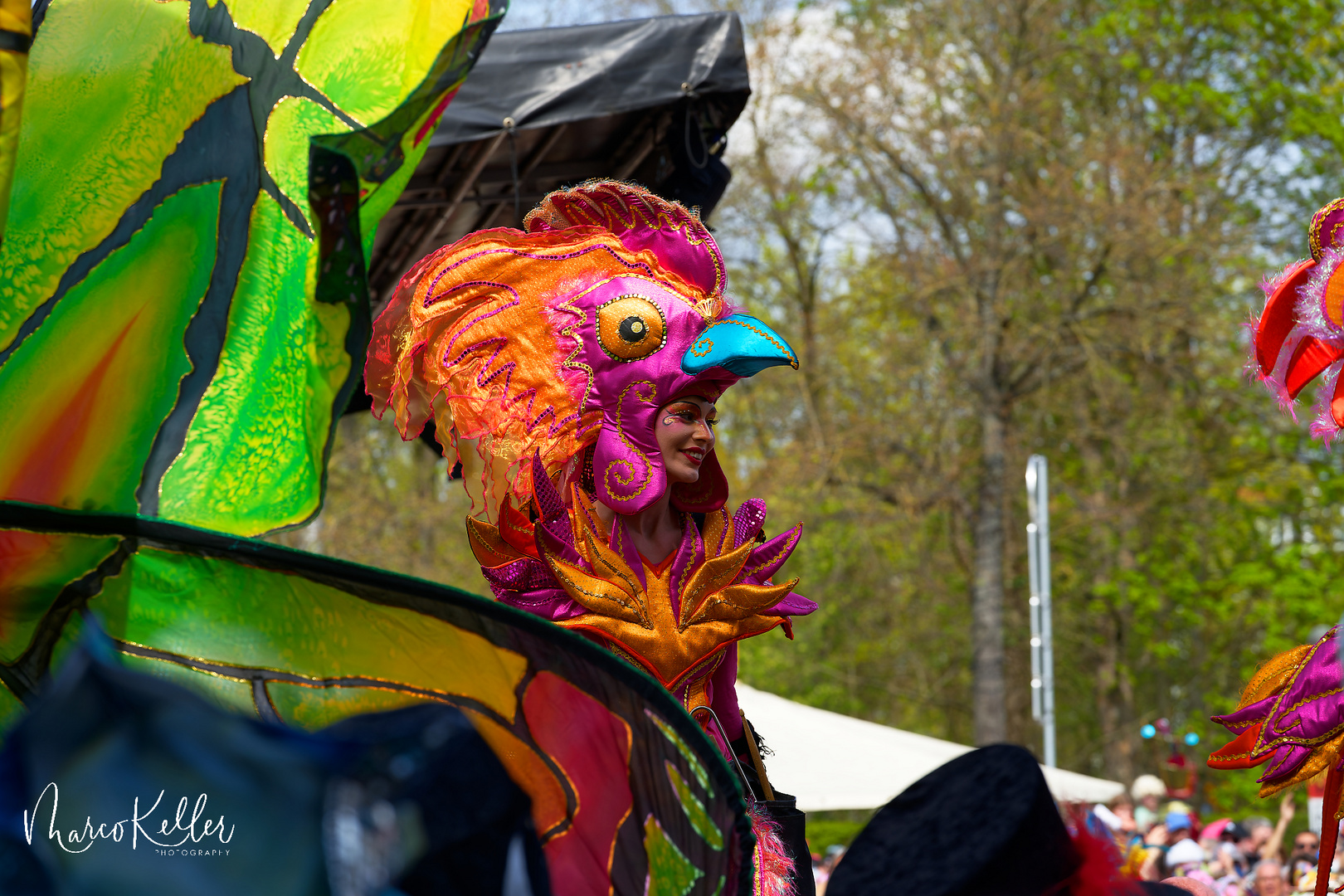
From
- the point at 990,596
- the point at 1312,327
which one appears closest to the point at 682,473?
the point at 1312,327

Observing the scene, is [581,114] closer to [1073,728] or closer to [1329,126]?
[1329,126]

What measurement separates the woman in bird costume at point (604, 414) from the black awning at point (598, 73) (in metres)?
1.25

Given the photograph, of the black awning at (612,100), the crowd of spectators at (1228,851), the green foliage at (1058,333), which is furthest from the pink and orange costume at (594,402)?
the green foliage at (1058,333)

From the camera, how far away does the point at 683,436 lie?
A: 9.07 feet

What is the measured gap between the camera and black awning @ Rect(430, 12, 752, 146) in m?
4.16

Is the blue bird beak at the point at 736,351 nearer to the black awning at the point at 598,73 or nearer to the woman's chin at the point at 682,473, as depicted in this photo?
the woman's chin at the point at 682,473

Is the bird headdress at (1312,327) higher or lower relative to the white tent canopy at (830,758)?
higher

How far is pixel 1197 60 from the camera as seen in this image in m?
15.4

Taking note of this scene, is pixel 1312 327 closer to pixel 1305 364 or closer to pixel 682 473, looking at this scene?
pixel 1305 364

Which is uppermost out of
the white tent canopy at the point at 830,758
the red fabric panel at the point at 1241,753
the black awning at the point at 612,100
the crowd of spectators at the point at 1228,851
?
the black awning at the point at 612,100

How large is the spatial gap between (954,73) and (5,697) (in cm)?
1378

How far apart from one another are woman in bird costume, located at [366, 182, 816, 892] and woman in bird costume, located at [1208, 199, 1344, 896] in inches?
47.1

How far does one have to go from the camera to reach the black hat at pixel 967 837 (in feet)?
3.02

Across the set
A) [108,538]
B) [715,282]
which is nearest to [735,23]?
[715,282]
